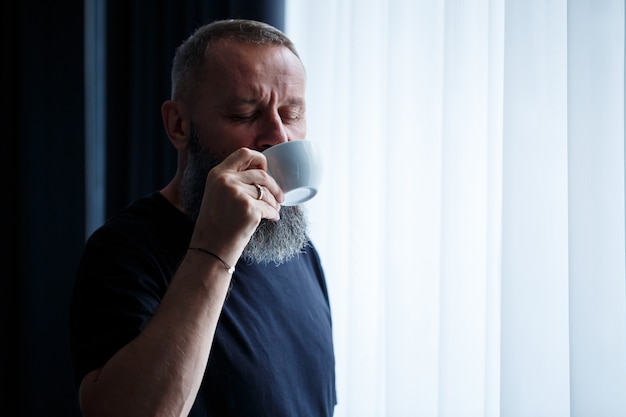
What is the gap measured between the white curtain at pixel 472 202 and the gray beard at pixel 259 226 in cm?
54

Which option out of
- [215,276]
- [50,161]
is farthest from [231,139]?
[50,161]

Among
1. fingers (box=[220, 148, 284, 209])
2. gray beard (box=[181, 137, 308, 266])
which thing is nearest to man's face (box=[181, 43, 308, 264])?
gray beard (box=[181, 137, 308, 266])

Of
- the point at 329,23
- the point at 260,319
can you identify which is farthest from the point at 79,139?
the point at 260,319

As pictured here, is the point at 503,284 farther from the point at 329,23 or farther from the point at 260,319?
the point at 329,23

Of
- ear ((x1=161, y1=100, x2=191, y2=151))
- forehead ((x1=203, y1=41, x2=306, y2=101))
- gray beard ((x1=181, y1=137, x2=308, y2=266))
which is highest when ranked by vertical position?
forehead ((x1=203, y1=41, x2=306, y2=101))

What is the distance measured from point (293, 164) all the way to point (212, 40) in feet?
1.13

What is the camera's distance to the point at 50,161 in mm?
1915

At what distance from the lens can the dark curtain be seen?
74.9 inches

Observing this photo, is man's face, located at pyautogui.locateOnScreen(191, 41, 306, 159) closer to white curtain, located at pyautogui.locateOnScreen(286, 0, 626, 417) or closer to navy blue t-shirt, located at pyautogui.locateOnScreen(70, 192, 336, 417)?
navy blue t-shirt, located at pyautogui.locateOnScreen(70, 192, 336, 417)

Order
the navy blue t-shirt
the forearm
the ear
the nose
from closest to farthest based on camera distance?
the forearm → the navy blue t-shirt → the nose → the ear

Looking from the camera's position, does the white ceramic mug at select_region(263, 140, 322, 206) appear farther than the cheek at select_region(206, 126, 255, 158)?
No

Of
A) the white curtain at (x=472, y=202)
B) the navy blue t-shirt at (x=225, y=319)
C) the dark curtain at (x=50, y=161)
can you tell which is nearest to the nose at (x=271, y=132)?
the navy blue t-shirt at (x=225, y=319)

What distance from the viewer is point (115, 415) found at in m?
0.73

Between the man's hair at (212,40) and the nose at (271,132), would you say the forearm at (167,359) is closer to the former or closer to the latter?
the nose at (271,132)
